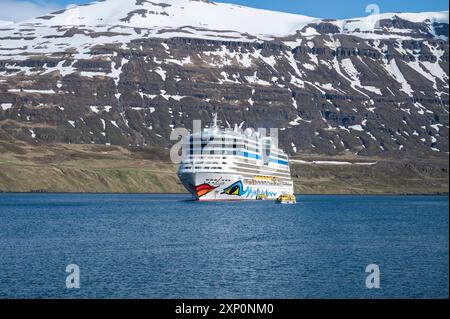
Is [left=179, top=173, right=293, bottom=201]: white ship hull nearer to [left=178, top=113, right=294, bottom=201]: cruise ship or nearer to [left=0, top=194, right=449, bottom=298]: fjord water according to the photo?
[left=178, top=113, right=294, bottom=201]: cruise ship

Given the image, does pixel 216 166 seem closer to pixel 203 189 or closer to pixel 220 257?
pixel 203 189

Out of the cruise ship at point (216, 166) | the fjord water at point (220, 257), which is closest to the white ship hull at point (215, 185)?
the cruise ship at point (216, 166)

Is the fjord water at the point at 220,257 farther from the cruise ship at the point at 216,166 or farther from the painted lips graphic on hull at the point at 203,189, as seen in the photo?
the painted lips graphic on hull at the point at 203,189

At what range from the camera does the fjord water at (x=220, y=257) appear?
2291 inches

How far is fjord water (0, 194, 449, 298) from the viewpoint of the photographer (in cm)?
5819

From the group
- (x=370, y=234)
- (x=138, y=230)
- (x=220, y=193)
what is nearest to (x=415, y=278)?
(x=370, y=234)

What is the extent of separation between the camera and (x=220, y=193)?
177m

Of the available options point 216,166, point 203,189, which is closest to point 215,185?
point 203,189

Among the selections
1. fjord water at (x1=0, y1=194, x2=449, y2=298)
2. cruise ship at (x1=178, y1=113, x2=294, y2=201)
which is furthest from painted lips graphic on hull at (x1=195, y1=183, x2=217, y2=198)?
fjord water at (x1=0, y1=194, x2=449, y2=298)

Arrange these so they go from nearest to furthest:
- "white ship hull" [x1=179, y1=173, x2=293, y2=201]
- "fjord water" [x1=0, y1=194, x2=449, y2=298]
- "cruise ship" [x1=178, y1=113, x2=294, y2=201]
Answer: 1. "fjord water" [x1=0, y1=194, x2=449, y2=298]
2. "cruise ship" [x1=178, y1=113, x2=294, y2=201]
3. "white ship hull" [x1=179, y1=173, x2=293, y2=201]

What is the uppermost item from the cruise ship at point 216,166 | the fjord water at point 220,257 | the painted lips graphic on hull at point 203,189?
the cruise ship at point 216,166

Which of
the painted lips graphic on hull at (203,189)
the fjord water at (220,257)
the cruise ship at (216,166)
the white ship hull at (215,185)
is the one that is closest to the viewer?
the fjord water at (220,257)
